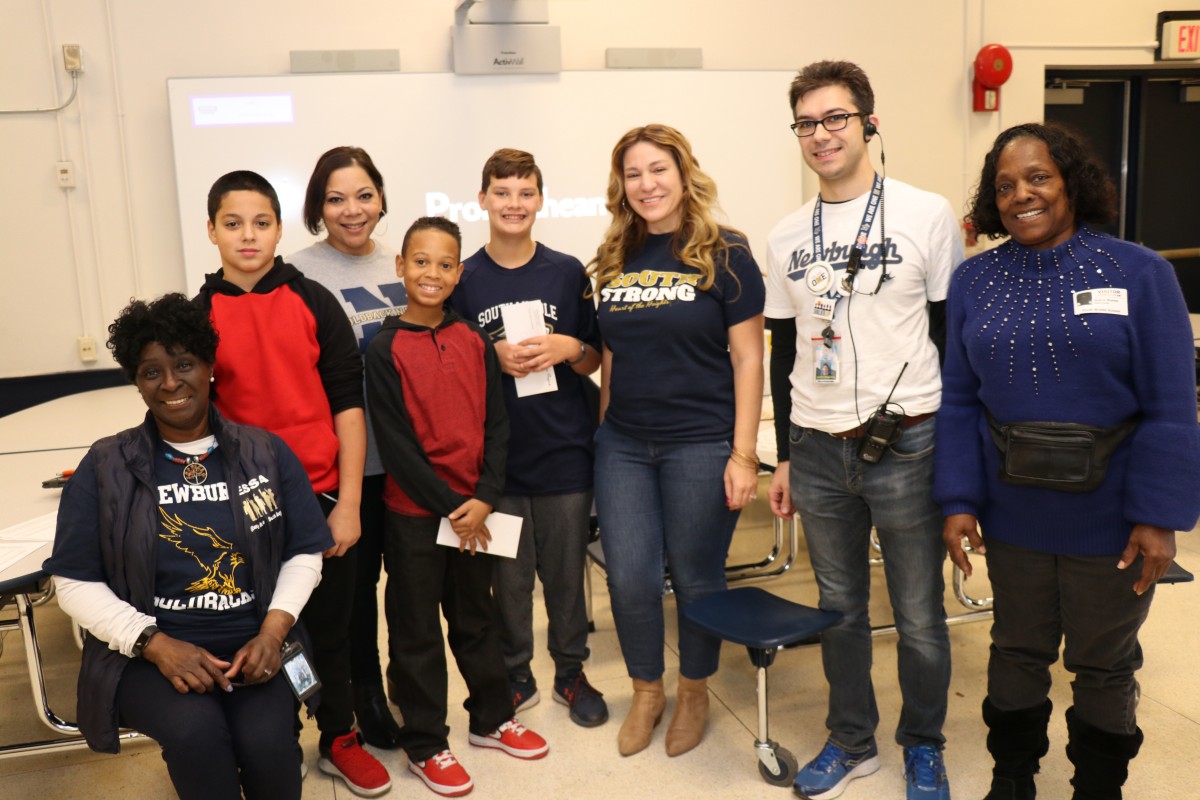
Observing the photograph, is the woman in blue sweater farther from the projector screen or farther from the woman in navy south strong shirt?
the projector screen

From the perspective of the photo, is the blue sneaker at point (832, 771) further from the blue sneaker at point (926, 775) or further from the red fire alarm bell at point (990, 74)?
the red fire alarm bell at point (990, 74)

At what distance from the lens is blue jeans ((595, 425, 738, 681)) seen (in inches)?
88.4

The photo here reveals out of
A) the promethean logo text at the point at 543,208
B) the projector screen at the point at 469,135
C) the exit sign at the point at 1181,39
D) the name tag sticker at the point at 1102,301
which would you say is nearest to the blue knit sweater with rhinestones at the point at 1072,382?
the name tag sticker at the point at 1102,301

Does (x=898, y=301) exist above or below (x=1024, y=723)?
above

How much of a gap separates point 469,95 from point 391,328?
291 centimetres

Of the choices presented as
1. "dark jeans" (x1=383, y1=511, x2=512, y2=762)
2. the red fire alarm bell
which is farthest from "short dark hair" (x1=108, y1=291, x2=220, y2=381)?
the red fire alarm bell

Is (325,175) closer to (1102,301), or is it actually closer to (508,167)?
(508,167)

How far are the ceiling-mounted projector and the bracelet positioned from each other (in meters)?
3.15

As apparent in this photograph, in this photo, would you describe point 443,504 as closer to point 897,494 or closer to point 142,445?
point 142,445

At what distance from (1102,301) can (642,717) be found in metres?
1.47

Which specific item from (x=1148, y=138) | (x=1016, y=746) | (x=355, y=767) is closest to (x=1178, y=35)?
(x=1148, y=138)

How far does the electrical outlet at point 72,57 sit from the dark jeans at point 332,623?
3.36 meters

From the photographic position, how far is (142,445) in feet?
5.84

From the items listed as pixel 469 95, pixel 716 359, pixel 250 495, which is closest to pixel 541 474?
pixel 716 359
